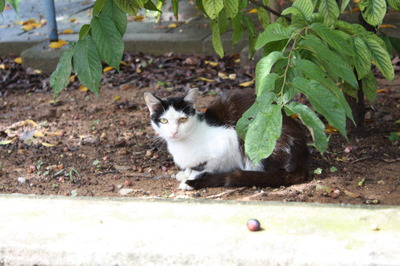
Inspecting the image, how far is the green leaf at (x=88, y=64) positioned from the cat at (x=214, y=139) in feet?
3.28

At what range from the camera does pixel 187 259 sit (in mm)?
2156

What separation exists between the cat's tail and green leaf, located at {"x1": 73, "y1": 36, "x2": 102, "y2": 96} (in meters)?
1.05

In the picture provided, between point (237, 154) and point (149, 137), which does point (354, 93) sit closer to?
point (237, 154)

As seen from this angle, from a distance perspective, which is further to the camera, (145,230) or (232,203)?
(232,203)

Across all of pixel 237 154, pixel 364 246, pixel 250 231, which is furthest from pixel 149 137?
pixel 364 246

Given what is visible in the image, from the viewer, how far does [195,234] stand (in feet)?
7.48

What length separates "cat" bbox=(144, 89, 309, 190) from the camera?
3.53m

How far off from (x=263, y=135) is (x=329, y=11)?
109cm

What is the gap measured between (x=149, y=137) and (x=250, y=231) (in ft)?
7.29

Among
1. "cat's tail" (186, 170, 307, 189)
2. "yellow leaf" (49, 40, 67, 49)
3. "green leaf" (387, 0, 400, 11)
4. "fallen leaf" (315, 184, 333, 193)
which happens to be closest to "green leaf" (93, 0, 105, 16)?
"cat's tail" (186, 170, 307, 189)

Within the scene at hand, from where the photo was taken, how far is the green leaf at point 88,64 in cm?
264

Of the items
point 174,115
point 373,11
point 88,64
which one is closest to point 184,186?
point 174,115

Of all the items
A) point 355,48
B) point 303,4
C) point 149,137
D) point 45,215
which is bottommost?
point 149,137

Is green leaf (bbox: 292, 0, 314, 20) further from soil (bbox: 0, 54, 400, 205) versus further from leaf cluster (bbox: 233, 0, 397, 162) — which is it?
soil (bbox: 0, 54, 400, 205)
